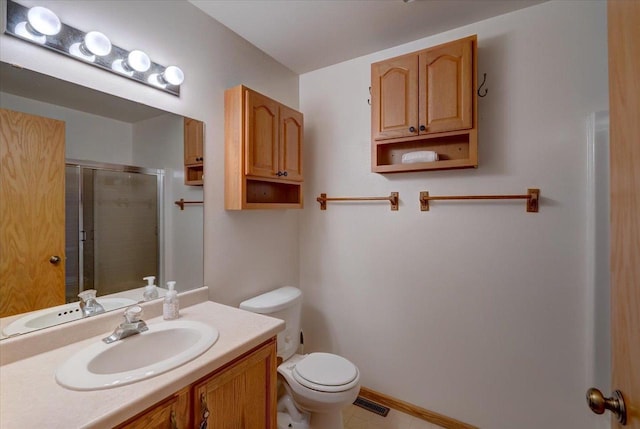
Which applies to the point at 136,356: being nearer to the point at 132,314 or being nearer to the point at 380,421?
the point at 132,314

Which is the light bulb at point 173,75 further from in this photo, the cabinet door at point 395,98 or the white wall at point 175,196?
the cabinet door at point 395,98

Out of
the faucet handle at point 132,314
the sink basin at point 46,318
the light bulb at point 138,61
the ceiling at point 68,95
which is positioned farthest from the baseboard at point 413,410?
the light bulb at point 138,61

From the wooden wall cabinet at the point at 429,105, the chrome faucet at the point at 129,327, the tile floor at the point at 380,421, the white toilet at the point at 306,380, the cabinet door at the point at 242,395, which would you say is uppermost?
the wooden wall cabinet at the point at 429,105

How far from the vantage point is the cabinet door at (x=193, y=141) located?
1.54 metres

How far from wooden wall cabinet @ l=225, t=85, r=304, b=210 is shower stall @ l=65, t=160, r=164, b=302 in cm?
40

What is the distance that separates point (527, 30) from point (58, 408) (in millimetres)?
2525

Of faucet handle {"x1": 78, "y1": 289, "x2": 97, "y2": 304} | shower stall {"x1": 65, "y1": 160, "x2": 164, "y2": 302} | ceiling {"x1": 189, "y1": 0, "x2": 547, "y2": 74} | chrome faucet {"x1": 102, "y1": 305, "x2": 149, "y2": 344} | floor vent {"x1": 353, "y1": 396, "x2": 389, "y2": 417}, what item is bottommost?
floor vent {"x1": 353, "y1": 396, "x2": 389, "y2": 417}

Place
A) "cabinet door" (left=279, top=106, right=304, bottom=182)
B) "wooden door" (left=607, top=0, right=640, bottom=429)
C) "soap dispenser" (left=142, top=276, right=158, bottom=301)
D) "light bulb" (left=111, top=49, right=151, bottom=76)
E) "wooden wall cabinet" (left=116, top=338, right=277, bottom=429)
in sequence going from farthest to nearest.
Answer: "cabinet door" (left=279, top=106, right=304, bottom=182) < "soap dispenser" (left=142, top=276, right=158, bottom=301) < "light bulb" (left=111, top=49, right=151, bottom=76) < "wooden wall cabinet" (left=116, top=338, right=277, bottom=429) < "wooden door" (left=607, top=0, right=640, bottom=429)

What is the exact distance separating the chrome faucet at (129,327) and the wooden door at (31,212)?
235mm

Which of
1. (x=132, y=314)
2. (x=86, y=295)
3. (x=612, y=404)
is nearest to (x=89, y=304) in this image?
(x=86, y=295)

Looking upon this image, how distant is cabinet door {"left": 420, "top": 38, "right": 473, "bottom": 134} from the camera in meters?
1.58

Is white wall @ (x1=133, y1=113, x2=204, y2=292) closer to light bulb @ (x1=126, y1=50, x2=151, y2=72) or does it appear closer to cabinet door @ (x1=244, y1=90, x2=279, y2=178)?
light bulb @ (x1=126, y1=50, x2=151, y2=72)

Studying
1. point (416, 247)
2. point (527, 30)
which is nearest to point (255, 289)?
point (416, 247)

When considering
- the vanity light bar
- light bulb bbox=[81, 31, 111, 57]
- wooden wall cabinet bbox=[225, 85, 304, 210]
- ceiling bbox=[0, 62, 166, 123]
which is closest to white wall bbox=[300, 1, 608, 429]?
wooden wall cabinet bbox=[225, 85, 304, 210]
